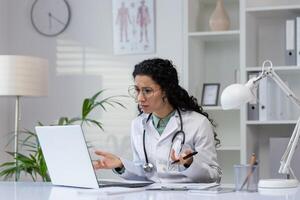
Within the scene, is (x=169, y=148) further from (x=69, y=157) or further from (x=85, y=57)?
(x=85, y=57)

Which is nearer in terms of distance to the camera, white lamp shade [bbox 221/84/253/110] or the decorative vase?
white lamp shade [bbox 221/84/253/110]

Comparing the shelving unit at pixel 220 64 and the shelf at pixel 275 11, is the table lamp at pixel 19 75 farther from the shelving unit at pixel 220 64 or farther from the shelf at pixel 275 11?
the shelf at pixel 275 11

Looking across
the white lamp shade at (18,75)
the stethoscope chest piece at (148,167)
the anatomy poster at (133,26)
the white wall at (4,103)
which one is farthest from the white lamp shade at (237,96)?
the white wall at (4,103)

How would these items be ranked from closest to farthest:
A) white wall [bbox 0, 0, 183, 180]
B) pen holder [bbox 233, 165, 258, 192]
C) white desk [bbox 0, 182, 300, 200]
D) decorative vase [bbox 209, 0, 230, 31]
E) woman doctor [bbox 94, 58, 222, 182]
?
1. white desk [bbox 0, 182, 300, 200]
2. pen holder [bbox 233, 165, 258, 192]
3. woman doctor [bbox 94, 58, 222, 182]
4. decorative vase [bbox 209, 0, 230, 31]
5. white wall [bbox 0, 0, 183, 180]

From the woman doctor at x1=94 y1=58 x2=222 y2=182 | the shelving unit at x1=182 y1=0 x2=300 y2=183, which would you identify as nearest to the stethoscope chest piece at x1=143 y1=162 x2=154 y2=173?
the woman doctor at x1=94 y1=58 x2=222 y2=182

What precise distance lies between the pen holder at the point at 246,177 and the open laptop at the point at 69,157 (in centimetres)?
40

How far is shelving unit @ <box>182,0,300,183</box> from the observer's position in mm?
4117

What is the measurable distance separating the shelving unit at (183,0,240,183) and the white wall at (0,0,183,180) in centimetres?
15

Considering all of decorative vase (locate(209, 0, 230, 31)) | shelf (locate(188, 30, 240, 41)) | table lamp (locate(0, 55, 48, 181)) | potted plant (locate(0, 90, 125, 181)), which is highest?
decorative vase (locate(209, 0, 230, 31))

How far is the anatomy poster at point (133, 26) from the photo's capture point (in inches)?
182

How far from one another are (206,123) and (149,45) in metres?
1.68

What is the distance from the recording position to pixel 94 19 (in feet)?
15.8

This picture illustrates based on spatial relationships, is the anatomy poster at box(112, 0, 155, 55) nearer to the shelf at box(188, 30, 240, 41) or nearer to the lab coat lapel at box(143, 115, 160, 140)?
the shelf at box(188, 30, 240, 41)

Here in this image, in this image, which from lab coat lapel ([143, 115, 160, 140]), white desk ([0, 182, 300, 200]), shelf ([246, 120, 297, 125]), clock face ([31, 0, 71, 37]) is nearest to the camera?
white desk ([0, 182, 300, 200])
